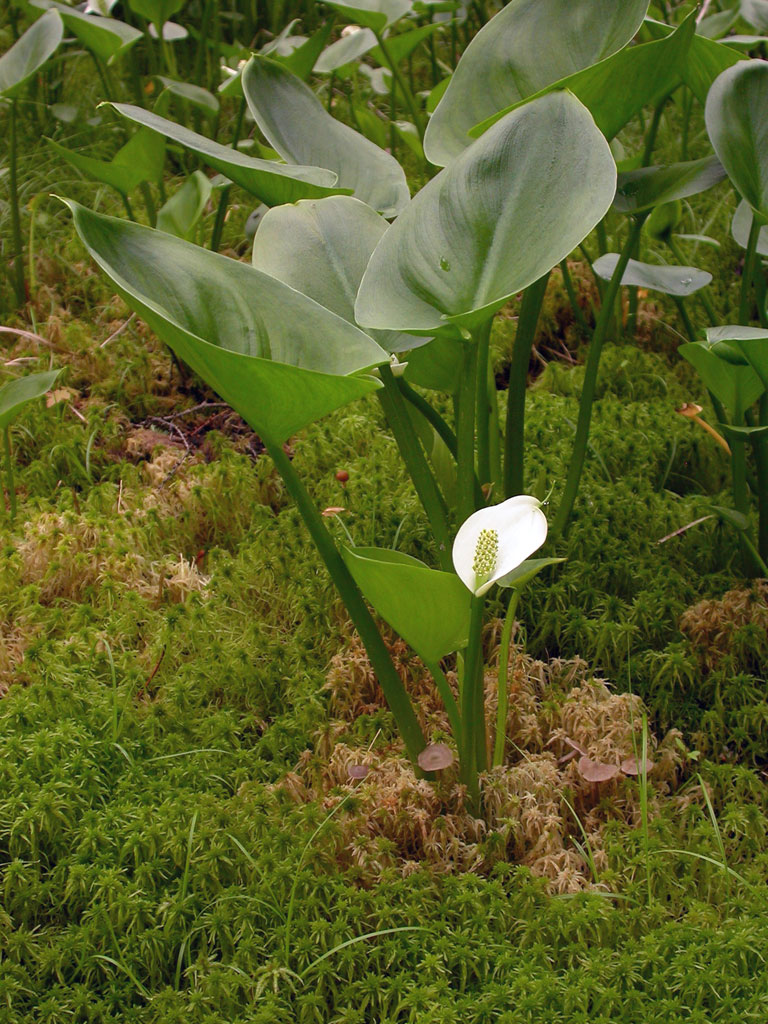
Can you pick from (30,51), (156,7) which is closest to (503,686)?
(30,51)

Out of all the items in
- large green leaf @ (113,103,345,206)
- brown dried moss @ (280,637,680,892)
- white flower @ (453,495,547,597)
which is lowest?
brown dried moss @ (280,637,680,892)

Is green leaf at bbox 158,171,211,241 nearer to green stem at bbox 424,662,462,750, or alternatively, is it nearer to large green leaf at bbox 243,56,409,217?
large green leaf at bbox 243,56,409,217

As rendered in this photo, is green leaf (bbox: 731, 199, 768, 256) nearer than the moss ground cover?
No

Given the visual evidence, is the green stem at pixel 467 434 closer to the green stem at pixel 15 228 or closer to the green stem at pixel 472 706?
the green stem at pixel 472 706

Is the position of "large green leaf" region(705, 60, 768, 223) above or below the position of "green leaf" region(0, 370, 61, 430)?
above

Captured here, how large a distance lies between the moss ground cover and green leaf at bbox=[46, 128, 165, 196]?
46 centimetres

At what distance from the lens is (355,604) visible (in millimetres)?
986

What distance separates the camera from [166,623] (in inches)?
55.1

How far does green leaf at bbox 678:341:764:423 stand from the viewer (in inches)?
46.6

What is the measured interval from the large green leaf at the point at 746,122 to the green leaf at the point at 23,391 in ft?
3.31

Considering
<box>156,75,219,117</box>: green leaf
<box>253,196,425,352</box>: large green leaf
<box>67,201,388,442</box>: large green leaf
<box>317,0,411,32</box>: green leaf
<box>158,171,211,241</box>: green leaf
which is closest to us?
<box>67,201,388,442</box>: large green leaf

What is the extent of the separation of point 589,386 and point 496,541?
1.96 feet

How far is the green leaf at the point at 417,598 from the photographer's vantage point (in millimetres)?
826

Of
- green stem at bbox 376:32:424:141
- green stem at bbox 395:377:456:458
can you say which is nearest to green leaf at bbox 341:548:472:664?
green stem at bbox 395:377:456:458
